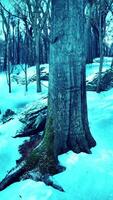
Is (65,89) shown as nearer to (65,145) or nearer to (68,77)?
(68,77)

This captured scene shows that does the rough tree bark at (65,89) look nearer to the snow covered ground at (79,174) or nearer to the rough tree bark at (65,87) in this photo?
the rough tree bark at (65,87)

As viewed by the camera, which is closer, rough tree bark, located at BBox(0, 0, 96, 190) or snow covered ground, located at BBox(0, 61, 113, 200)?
snow covered ground, located at BBox(0, 61, 113, 200)

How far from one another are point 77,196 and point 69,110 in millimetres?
1871

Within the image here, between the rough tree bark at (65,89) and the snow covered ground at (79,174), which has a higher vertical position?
the rough tree bark at (65,89)

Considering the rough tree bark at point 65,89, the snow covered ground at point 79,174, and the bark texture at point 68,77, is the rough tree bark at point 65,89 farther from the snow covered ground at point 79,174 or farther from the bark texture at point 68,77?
the snow covered ground at point 79,174

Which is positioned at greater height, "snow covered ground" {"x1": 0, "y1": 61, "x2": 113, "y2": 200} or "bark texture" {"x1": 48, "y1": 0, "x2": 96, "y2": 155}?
"bark texture" {"x1": 48, "y1": 0, "x2": 96, "y2": 155}

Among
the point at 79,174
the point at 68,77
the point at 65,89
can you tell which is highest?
the point at 68,77

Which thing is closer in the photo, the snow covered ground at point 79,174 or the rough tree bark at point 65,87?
the snow covered ground at point 79,174

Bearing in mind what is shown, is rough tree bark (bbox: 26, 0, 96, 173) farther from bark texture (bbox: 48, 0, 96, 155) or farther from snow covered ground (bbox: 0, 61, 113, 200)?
snow covered ground (bbox: 0, 61, 113, 200)

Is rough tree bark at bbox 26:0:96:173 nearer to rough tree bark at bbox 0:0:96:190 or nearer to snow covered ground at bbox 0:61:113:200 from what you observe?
rough tree bark at bbox 0:0:96:190

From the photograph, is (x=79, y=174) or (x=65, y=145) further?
(x=65, y=145)

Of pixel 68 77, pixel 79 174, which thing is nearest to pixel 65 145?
pixel 79 174

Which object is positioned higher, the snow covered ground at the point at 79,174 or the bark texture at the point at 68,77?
the bark texture at the point at 68,77

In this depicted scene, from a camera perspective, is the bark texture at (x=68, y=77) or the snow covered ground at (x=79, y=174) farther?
the bark texture at (x=68, y=77)
